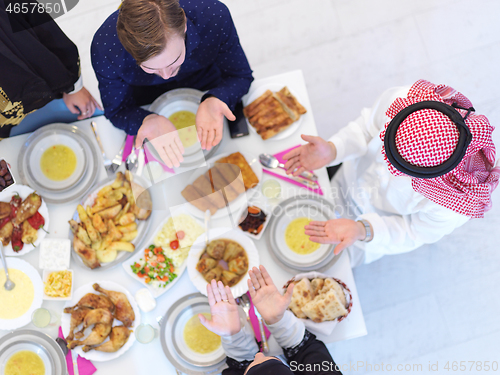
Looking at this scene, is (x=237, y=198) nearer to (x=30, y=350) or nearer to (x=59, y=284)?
(x=59, y=284)

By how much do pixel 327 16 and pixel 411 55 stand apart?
2.18ft

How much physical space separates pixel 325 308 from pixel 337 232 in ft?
0.96

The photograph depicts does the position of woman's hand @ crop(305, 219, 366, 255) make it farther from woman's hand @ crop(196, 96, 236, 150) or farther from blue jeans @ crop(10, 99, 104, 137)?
blue jeans @ crop(10, 99, 104, 137)

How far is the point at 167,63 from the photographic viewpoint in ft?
4.18

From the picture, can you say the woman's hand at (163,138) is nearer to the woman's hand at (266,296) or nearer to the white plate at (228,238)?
the white plate at (228,238)

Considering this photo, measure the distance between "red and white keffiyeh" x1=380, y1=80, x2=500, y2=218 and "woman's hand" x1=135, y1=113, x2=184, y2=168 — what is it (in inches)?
27.1

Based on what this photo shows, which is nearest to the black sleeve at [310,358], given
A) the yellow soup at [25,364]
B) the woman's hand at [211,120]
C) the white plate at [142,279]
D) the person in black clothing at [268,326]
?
the person in black clothing at [268,326]

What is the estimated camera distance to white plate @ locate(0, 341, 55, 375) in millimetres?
1504

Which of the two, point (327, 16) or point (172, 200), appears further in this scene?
point (327, 16)

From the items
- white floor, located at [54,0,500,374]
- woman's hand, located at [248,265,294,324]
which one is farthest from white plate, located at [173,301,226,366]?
white floor, located at [54,0,500,374]

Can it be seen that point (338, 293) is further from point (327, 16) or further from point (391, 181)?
point (327, 16)

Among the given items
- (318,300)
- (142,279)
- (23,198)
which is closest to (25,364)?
(142,279)

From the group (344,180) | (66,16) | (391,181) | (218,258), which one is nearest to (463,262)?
(344,180)

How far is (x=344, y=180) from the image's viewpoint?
1.90m
